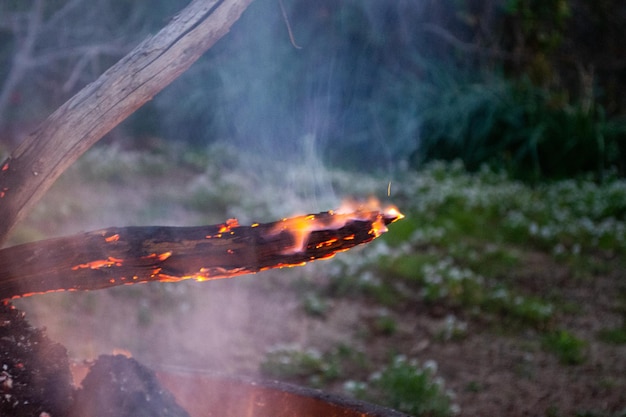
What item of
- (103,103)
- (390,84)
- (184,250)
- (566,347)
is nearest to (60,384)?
(184,250)

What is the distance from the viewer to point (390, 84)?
294 inches

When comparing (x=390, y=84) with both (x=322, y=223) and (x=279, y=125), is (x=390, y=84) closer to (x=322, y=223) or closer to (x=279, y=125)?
(x=279, y=125)

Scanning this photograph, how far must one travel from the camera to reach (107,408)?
145cm

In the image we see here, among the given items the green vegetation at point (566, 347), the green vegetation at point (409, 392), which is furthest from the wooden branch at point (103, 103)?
the green vegetation at point (566, 347)

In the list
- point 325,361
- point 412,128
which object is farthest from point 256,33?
point 325,361

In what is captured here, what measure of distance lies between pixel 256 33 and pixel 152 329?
12.8 ft

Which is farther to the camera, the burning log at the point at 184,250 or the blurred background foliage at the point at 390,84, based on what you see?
the blurred background foliage at the point at 390,84

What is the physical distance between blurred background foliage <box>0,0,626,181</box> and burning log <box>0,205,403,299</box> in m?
5.15

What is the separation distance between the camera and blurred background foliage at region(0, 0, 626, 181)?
6.77 metres

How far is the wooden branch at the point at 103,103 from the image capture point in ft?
5.09

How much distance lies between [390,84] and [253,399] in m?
6.18

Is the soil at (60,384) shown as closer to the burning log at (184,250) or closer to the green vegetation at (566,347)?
the burning log at (184,250)

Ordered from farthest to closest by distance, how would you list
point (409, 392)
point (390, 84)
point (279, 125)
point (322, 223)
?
point (390, 84), point (279, 125), point (409, 392), point (322, 223)

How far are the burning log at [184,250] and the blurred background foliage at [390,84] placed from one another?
5.15m
